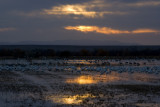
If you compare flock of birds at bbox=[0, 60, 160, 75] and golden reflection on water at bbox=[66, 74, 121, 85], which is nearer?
golden reflection on water at bbox=[66, 74, 121, 85]

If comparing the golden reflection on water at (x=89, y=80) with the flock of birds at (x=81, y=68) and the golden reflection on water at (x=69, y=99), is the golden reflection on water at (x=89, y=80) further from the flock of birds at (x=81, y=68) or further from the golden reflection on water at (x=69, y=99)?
the golden reflection on water at (x=69, y=99)

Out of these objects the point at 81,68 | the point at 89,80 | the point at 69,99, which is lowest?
the point at 69,99

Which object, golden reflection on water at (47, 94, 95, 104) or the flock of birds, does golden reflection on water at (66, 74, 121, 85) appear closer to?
the flock of birds

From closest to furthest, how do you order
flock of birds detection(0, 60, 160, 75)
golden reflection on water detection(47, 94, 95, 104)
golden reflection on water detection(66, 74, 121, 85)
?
golden reflection on water detection(47, 94, 95, 104), golden reflection on water detection(66, 74, 121, 85), flock of birds detection(0, 60, 160, 75)

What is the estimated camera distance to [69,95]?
1061 cm

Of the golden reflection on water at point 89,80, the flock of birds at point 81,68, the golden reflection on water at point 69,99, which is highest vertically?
the flock of birds at point 81,68

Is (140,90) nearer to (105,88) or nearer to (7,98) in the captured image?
(105,88)

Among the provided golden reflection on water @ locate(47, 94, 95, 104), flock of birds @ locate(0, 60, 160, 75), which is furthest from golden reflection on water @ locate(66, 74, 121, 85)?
golden reflection on water @ locate(47, 94, 95, 104)

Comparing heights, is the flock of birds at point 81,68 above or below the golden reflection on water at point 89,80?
above

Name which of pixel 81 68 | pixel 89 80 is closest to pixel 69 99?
pixel 89 80

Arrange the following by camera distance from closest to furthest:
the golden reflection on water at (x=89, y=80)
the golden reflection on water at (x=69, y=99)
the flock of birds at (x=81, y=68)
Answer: the golden reflection on water at (x=69, y=99) → the golden reflection on water at (x=89, y=80) → the flock of birds at (x=81, y=68)

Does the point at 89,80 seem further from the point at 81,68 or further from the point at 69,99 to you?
the point at 81,68

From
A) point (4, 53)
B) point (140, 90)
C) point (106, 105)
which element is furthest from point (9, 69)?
point (4, 53)

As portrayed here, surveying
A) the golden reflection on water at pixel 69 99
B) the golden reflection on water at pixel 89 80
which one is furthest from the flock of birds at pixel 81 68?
the golden reflection on water at pixel 69 99
